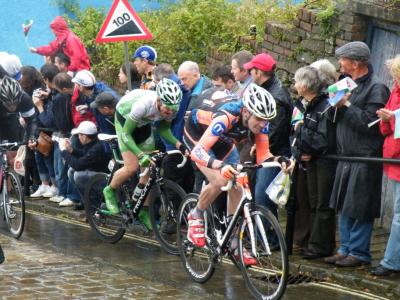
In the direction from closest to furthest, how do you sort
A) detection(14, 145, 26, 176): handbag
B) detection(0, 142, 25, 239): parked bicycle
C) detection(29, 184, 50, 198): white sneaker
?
detection(0, 142, 25, 239): parked bicycle → detection(14, 145, 26, 176): handbag → detection(29, 184, 50, 198): white sneaker

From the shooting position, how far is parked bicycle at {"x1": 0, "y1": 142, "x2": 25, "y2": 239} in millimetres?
11922

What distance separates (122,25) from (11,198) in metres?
2.63

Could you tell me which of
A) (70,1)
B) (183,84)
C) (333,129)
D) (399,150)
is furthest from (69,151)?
(70,1)

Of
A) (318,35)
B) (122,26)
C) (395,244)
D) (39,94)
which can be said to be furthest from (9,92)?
(395,244)

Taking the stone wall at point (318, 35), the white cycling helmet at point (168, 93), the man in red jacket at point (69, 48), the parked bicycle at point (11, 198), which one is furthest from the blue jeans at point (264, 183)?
the man in red jacket at point (69, 48)

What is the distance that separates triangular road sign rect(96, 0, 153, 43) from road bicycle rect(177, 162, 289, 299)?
3792 millimetres

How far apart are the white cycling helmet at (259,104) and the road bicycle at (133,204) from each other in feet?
6.21

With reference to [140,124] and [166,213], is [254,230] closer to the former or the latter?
[166,213]

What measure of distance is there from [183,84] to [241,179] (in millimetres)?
3201

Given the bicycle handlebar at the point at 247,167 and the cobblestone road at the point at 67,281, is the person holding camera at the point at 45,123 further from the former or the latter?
the bicycle handlebar at the point at 247,167

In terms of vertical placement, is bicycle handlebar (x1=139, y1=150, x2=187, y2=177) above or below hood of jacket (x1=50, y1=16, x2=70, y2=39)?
below

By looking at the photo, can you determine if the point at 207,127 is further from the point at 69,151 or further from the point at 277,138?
the point at 69,151

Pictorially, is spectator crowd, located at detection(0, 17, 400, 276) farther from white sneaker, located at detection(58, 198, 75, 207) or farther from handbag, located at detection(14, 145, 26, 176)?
white sneaker, located at detection(58, 198, 75, 207)

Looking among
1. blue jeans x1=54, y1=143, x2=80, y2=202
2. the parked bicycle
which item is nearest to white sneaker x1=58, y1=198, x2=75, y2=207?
blue jeans x1=54, y1=143, x2=80, y2=202
